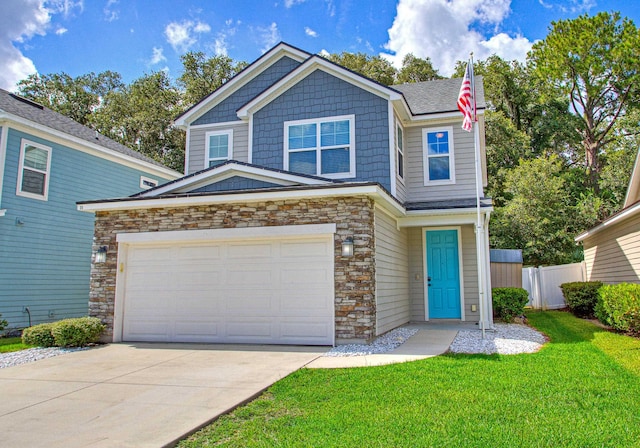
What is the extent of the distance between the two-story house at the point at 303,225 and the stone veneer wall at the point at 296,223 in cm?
3

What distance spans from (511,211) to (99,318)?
1809 centimetres

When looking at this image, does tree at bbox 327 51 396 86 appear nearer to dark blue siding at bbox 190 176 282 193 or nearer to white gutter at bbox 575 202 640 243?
white gutter at bbox 575 202 640 243

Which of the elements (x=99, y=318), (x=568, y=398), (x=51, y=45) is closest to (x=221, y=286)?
(x=99, y=318)

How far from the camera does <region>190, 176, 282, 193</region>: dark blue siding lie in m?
10.1

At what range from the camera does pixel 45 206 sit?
530 inches

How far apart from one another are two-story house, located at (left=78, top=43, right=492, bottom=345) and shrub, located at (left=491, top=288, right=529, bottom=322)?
0.83m

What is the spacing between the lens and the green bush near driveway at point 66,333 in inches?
363

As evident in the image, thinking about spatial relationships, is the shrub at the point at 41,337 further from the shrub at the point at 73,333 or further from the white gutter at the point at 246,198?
the white gutter at the point at 246,198

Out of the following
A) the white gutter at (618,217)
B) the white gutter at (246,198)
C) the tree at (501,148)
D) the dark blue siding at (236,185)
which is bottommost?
the white gutter at (246,198)

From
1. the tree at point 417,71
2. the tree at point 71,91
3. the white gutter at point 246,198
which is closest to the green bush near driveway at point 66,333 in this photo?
the white gutter at point 246,198

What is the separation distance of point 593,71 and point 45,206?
27.7 m

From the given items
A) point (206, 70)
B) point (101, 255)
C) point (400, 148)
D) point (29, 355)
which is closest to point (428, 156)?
point (400, 148)

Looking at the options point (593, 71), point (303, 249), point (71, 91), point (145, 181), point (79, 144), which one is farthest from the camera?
point (71, 91)

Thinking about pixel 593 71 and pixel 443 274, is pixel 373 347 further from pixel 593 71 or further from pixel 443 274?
pixel 593 71
